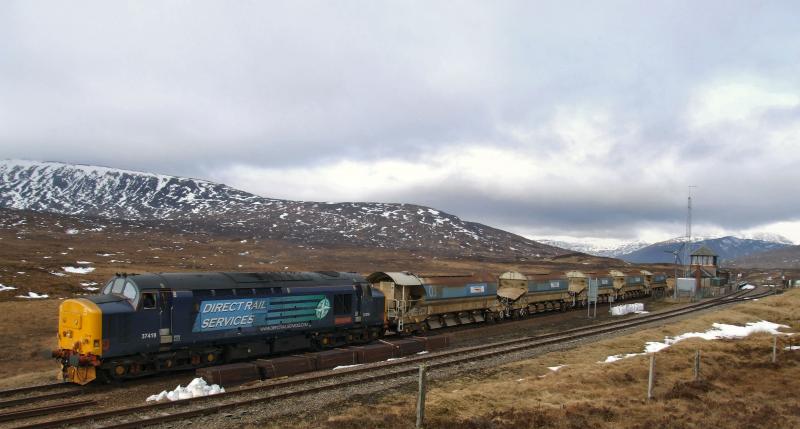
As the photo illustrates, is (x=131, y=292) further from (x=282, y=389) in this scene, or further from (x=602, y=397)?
(x=602, y=397)

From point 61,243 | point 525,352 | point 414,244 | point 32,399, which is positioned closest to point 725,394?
point 525,352

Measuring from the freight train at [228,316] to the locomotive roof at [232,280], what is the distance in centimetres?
5

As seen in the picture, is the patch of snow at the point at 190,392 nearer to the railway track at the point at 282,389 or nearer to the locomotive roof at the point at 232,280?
the railway track at the point at 282,389

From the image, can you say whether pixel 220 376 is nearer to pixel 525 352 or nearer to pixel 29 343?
pixel 525 352

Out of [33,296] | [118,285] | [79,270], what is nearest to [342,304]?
[118,285]

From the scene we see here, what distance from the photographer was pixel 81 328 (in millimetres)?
19531

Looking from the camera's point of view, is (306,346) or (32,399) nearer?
(32,399)

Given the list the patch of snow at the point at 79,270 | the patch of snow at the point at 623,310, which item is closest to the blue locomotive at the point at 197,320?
the patch of snow at the point at 623,310

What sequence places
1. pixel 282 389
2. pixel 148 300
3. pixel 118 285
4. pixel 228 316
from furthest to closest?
Answer: pixel 228 316 < pixel 118 285 < pixel 148 300 < pixel 282 389

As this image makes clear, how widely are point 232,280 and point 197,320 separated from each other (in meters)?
2.54

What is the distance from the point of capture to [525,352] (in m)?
27.8

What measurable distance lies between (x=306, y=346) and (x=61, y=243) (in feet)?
344

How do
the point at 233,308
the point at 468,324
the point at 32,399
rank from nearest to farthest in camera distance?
the point at 32,399 → the point at 233,308 → the point at 468,324

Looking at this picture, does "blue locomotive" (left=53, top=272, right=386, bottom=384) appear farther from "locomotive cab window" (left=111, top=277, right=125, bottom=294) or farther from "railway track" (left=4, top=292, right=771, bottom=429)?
"railway track" (left=4, top=292, right=771, bottom=429)
